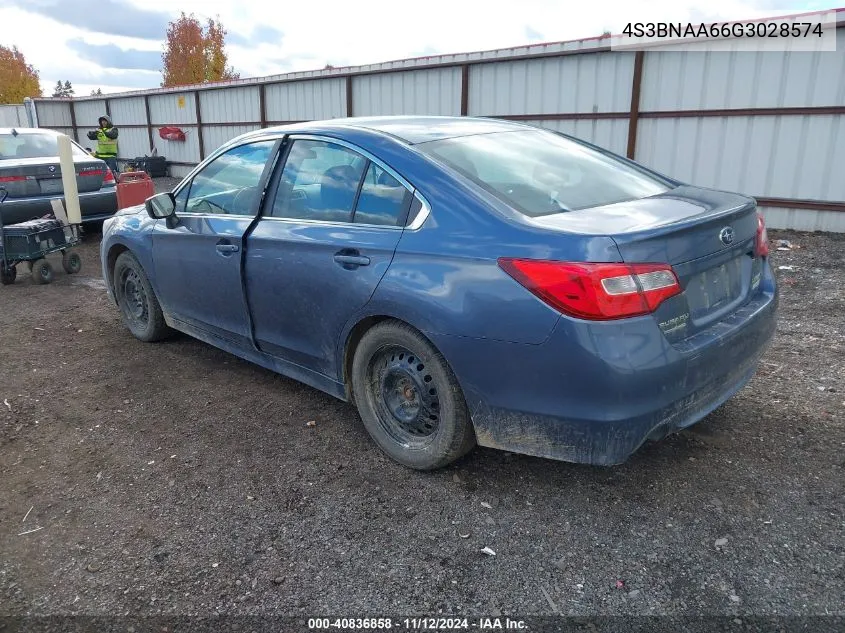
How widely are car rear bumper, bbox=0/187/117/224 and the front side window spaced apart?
4.92 metres

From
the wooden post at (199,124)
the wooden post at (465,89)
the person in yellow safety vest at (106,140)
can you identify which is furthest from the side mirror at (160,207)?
the wooden post at (199,124)

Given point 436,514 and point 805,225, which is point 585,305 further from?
point 805,225

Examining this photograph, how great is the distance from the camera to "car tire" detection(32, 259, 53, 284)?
23.6 ft

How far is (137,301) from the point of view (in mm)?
5094

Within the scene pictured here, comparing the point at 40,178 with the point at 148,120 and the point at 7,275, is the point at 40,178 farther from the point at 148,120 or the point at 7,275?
the point at 148,120

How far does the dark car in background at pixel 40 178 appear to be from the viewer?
8062 mm

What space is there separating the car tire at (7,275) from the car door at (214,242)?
368 centimetres

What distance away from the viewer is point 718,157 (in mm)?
9398

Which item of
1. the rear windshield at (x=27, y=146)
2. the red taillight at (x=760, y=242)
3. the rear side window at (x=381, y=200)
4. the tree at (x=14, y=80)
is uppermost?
the tree at (x=14, y=80)

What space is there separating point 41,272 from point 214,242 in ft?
14.5

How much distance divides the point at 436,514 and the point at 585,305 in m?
1.11

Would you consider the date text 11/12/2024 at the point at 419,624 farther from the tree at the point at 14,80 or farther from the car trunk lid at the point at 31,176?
the tree at the point at 14,80

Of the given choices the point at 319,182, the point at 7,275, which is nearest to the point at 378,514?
the point at 319,182

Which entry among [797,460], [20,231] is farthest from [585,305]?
[20,231]
